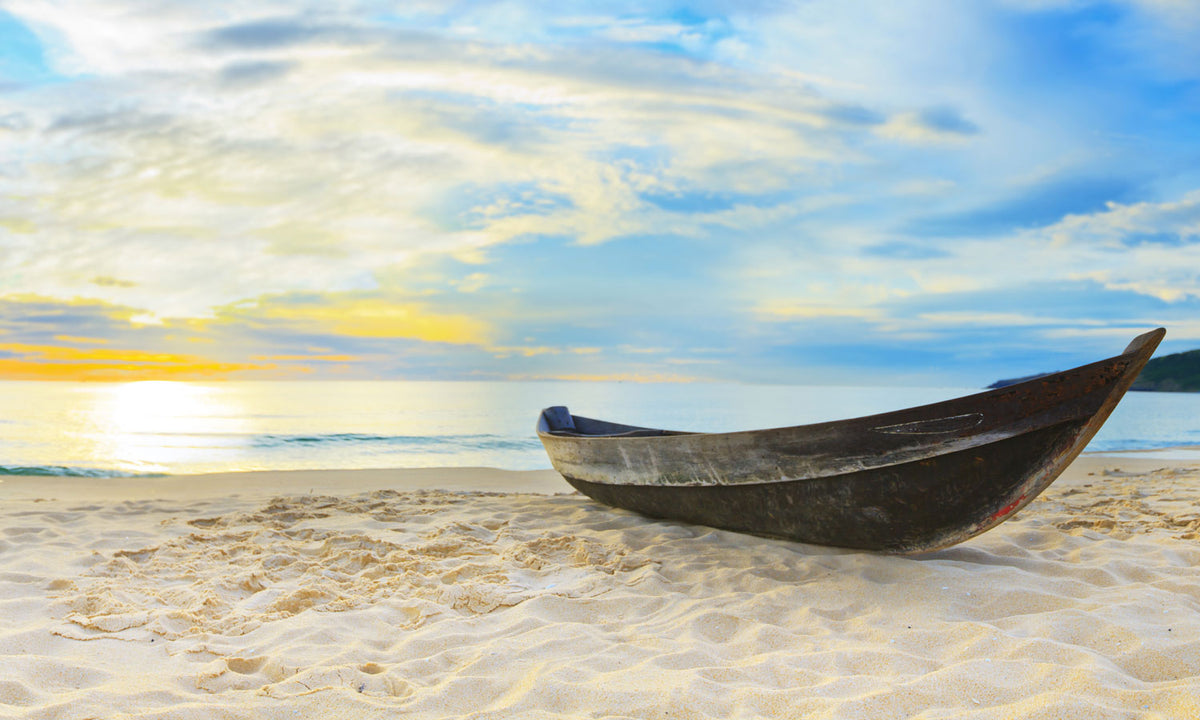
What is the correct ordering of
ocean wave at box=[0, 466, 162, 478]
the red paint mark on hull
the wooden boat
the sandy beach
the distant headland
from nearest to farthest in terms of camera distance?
1. the sandy beach
2. the wooden boat
3. the red paint mark on hull
4. ocean wave at box=[0, 466, 162, 478]
5. the distant headland

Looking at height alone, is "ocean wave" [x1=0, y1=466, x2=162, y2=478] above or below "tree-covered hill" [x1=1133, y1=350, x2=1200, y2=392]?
below

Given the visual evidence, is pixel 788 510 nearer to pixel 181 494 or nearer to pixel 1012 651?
pixel 1012 651

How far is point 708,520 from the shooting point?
493 centimetres

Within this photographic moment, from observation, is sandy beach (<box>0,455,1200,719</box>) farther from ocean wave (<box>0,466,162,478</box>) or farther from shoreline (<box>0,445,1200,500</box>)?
ocean wave (<box>0,466,162,478</box>)

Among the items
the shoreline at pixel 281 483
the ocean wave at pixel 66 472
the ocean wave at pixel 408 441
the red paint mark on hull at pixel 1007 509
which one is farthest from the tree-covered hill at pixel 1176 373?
the ocean wave at pixel 66 472

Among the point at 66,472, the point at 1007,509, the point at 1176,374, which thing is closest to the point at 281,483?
the point at 66,472

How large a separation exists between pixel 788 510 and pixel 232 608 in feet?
10.4

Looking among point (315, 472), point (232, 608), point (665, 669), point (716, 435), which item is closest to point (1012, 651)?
point (665, 669)

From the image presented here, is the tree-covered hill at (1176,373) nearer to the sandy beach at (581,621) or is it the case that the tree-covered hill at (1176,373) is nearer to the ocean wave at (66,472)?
the sandy beach at (581,621)

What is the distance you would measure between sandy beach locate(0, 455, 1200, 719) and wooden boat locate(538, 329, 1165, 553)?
0.68 feet

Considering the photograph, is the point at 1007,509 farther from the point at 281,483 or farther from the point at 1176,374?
the point at 1176,374

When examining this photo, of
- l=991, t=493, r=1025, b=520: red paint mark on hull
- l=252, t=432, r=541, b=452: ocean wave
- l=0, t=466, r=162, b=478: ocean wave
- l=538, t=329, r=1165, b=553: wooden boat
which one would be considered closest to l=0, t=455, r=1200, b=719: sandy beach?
l=538, t=329, r=1165, b=553: wooden boat

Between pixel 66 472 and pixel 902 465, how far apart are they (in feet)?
36.7

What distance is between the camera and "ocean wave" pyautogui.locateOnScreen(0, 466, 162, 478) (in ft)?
31.7
